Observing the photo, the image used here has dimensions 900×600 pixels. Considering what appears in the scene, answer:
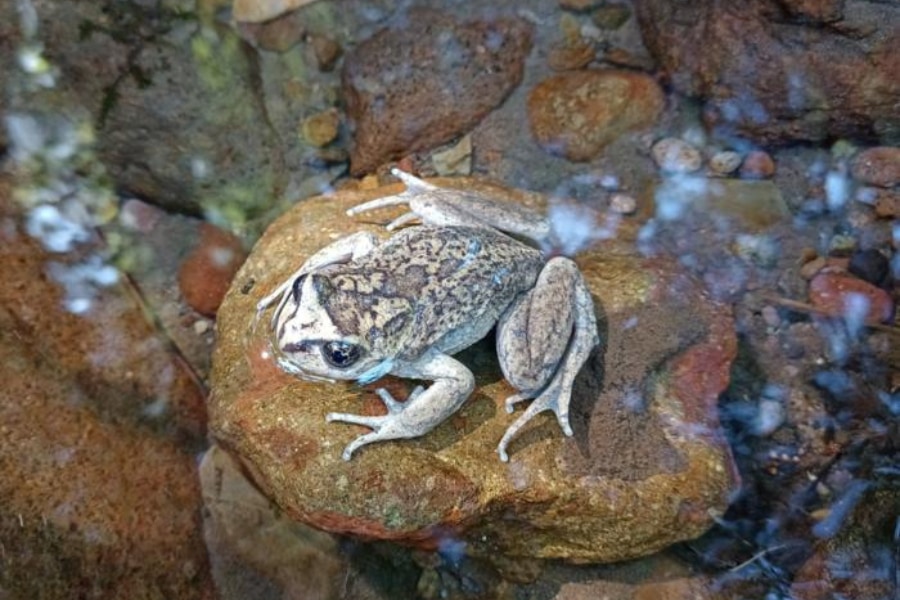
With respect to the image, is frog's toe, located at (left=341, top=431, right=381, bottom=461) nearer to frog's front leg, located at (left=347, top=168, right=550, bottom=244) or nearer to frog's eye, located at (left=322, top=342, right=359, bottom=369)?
frog's eye, located at (left=322, top=342, right=359, bottom=369)

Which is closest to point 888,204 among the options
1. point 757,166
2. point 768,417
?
point 757,166

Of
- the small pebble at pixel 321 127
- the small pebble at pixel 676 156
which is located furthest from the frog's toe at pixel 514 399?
the small pebble at pixel 321 127

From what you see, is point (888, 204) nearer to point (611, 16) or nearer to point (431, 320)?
point (611, 16)

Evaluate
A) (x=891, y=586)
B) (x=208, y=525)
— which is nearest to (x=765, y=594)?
(x=891, y=586)

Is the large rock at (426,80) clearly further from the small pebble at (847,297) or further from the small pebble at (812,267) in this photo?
the small pebble at (847,297)

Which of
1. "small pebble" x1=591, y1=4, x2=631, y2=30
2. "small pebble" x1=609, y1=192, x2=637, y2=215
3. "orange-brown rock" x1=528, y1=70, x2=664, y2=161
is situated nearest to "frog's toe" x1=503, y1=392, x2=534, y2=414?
"small pebble" x1=609, y1=192, x2=637, y2=215

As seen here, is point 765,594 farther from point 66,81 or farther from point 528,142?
point 66,81
